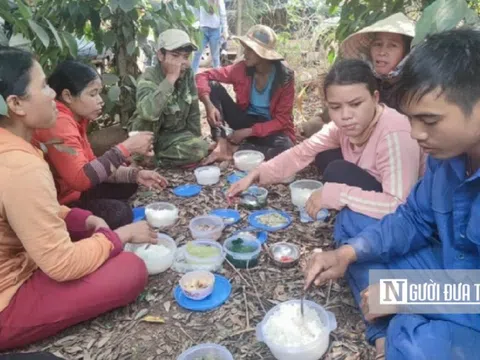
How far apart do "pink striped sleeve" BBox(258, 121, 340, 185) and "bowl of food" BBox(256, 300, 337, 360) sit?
35.2 inches

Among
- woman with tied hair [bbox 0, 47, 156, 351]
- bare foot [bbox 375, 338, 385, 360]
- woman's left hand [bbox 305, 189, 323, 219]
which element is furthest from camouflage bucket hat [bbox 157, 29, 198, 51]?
bare foot [bbox 375, 338, 385, 360]

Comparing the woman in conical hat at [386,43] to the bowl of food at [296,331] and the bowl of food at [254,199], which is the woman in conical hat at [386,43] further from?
the bowl of food at [296,331]

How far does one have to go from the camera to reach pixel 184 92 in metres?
3.48

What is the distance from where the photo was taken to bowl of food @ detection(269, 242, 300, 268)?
2.30 metres

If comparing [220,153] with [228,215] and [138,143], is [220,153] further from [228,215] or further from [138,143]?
[138,143]

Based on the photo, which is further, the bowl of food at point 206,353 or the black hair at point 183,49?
the black hair at point 183,49

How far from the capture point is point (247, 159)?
3342 mm

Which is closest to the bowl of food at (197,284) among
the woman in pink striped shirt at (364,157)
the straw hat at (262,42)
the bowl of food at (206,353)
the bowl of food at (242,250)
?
the bowl of food at (242,250)

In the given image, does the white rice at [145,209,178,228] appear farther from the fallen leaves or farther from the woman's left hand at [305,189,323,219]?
the woman's left hand at [305,189,323,219]

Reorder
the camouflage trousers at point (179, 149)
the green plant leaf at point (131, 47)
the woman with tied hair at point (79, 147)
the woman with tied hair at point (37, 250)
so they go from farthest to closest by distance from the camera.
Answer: the camouflage trousers at point (179, 149) < the green plant leaf at point (131, 47) < the woman with tied hair at point (79, 147) < the woman with tied hair at point (37, 250)

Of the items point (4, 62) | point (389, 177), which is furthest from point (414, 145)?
point (4, 62)

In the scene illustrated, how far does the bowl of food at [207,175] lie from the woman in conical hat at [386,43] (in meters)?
1.26

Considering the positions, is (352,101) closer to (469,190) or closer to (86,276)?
(469,190)

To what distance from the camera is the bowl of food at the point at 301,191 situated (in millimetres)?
2789
